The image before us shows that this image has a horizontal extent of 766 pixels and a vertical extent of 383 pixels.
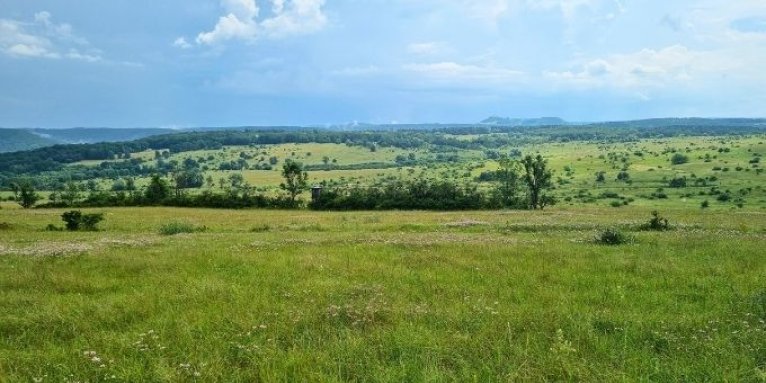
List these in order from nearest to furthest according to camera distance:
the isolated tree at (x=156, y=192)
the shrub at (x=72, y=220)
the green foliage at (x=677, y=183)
A: the shrub at (x=72, y=220), the isolated tree at (x=156, y=192), the green foliage at (x=677, y=183)

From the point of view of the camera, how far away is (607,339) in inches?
345

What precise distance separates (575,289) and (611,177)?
613 ft

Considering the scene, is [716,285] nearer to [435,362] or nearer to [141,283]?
[435,362]

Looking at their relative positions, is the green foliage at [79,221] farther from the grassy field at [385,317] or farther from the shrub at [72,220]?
the grassy field at [385,317]

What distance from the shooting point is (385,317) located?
33.5 feet

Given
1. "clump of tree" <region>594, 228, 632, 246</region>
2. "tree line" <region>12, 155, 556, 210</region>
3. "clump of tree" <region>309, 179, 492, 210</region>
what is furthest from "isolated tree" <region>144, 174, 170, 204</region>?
"clump of tree" <region>594, 228, 632, 246</region>

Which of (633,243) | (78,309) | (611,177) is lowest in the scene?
(611,177)

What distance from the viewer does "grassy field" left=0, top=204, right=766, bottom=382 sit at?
764 centimetres

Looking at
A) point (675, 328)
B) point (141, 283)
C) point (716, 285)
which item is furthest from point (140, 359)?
point (716, 285)

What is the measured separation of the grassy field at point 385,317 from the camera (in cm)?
764

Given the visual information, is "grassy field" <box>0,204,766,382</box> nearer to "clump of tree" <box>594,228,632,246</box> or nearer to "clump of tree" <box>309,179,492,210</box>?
"clump of tree" <box>594,228,632,246</box>

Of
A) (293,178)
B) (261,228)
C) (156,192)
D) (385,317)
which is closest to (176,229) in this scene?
(261,228)

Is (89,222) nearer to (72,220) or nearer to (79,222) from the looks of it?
(79,222)

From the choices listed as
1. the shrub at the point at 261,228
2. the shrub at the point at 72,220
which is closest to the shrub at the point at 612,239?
the shrub at the point at 261,228
